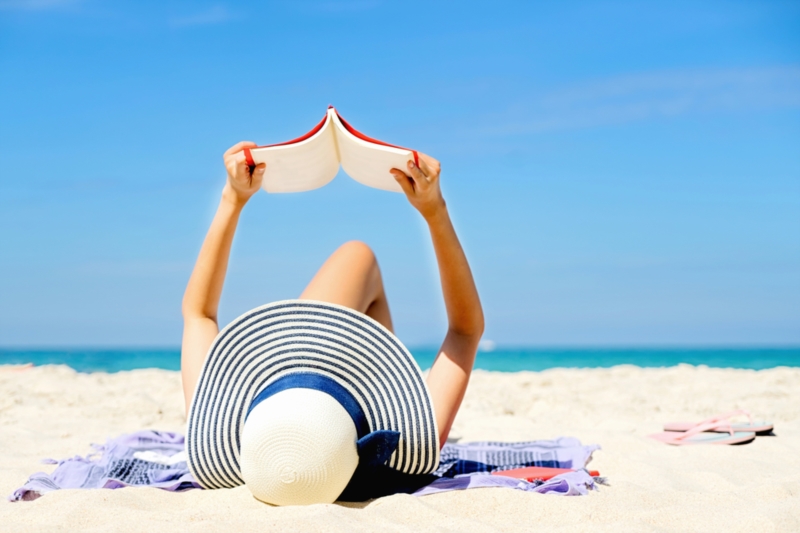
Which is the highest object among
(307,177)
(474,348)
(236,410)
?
(307,177)

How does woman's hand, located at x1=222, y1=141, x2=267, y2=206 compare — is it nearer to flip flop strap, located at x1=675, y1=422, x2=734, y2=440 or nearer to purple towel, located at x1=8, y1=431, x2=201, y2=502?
purple towel, located at x1=8, y1=431, x2=201, y2=502

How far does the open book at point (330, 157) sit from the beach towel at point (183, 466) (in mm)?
1257

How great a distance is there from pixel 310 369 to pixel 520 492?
0.92m

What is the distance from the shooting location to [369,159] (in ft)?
8.98

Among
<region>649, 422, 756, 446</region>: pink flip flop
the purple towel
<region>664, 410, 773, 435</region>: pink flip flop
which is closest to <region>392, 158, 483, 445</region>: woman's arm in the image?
the purple towel

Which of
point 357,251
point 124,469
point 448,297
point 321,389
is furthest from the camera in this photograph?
point 124,469

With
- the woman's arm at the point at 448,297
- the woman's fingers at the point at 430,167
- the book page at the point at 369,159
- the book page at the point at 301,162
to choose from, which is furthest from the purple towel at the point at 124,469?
the woman's fingers at the point at 430,167

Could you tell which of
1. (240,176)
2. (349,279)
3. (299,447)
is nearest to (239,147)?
(240,176)

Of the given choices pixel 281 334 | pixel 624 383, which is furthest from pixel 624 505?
pixel 624 383

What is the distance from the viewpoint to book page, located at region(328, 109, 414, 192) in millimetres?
2553

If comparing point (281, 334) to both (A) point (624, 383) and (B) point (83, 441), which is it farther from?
(A) point (624, 383)

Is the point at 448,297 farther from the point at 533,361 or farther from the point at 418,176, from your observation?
the point at 533,361

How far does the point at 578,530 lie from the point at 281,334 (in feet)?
3.81

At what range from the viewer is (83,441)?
4410mm
